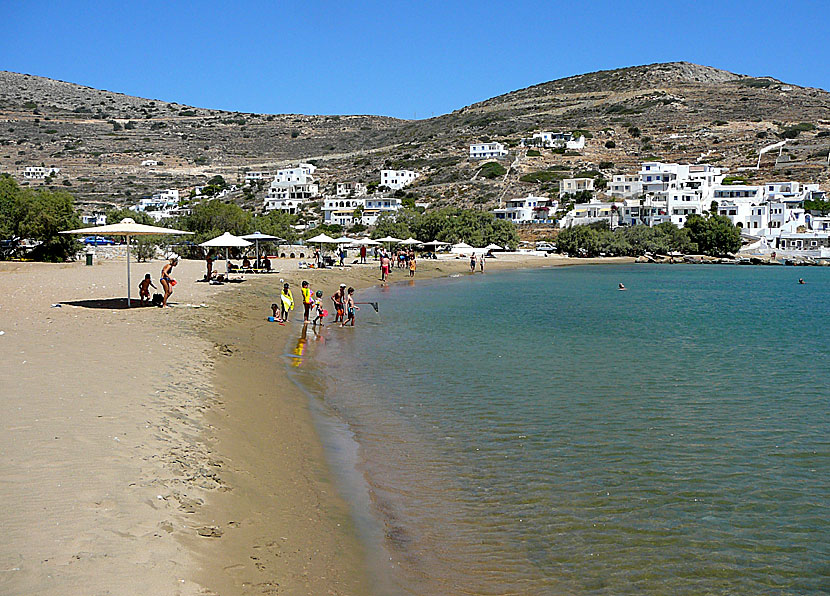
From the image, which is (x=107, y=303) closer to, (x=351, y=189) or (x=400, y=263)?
(x=400, y=263)

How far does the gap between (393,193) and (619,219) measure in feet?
116

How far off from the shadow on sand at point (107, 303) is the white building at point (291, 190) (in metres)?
84.8

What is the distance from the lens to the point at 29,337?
41.8 feet

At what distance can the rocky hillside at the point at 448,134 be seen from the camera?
370 ft

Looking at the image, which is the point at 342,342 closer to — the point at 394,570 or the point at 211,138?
the point at 394,570

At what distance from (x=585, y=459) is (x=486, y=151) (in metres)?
117

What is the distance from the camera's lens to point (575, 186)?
10112 cm

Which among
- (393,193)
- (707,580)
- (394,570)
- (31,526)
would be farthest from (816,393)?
(393,193)

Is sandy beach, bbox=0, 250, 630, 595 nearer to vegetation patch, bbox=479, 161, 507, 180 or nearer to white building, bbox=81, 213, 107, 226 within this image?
white building, bbox=81, 213, 107, 226

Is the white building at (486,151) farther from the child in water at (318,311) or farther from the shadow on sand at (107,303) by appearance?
the shadow on sand at (107,303)

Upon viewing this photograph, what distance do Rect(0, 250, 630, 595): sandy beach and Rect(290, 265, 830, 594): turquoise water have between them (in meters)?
0.71

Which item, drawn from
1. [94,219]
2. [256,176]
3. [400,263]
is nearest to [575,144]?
[256,176]

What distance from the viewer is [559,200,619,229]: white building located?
88250 mm

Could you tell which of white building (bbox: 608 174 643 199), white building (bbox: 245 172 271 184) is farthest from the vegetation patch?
white building (bbox: 245 172 271 184)
